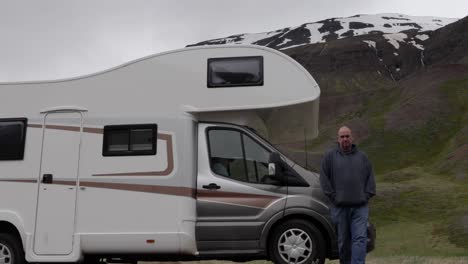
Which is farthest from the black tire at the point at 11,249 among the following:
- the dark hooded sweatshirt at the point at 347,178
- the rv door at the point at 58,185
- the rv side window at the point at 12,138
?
the dark hooded sweatshirt at the point at 347,178

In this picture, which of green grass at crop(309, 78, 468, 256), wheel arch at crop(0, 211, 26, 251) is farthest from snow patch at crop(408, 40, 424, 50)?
wheel arch at crop(0, 211, 26, 251)

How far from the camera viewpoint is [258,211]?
10.3 metres

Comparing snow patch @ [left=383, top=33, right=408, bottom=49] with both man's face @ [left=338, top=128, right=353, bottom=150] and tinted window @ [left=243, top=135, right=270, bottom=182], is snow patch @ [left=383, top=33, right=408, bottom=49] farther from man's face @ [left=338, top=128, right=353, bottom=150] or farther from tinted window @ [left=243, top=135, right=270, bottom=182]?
man's face @ [left=338, top=128, right=353, bottom=150]

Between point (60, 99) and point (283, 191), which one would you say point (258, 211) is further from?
point (60, 99)

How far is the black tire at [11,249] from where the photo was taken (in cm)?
1066

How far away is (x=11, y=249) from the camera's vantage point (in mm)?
10680

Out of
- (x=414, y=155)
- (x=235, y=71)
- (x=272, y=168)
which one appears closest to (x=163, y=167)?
(x=272, y=168)

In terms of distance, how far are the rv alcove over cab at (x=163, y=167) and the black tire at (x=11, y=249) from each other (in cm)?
2

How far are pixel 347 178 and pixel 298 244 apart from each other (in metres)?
1.46

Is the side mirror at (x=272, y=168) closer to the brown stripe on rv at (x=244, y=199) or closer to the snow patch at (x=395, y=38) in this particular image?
the brown stripe on rv at (x=244, y=199)

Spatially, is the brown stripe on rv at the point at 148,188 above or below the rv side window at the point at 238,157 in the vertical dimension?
below

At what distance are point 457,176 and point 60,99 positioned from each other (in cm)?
4919

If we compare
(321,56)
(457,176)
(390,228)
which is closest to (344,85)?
(321,56)

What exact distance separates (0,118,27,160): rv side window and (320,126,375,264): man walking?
218 inches
